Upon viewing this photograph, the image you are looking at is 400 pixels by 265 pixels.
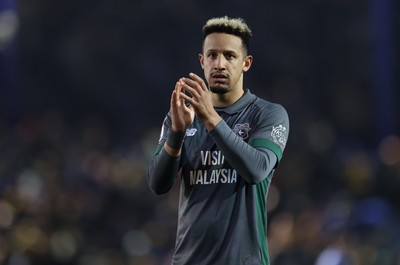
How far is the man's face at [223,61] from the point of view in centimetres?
453

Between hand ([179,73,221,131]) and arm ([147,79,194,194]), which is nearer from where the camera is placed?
hand ([179,73,221,131])

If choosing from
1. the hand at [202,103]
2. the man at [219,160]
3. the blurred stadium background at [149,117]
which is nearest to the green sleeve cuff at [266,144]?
the man at [219,160]

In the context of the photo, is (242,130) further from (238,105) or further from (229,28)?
(229,28)

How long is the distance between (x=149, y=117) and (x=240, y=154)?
1000cm

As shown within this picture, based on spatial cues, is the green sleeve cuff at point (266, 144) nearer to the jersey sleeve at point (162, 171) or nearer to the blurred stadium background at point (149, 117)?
the jersey sleeve at point (162, 171)

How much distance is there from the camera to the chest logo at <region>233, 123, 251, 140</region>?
15.0ft

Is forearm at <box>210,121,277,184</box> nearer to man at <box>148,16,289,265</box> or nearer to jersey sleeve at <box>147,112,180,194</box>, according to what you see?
man at <box>148,16,289,265</box>

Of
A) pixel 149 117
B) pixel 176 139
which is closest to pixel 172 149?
pixel 176 139

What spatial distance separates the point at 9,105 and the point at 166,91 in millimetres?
2352

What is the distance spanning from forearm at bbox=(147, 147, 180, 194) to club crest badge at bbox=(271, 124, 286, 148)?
1.41 feet

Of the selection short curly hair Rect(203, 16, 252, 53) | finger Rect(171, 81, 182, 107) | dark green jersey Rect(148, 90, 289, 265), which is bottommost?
dark green jersey Rect(148, 90, 289, 265)

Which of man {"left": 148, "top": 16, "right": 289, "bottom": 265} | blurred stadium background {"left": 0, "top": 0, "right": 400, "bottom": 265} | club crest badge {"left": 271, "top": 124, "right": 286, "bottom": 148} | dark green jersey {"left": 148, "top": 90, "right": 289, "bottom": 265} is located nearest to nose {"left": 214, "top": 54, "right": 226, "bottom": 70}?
man {"left": 148, "top": 16, "right": 289, "bottom": 265}

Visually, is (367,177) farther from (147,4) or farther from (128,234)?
(147,4)

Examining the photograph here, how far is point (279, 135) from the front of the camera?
4559 millimetres
